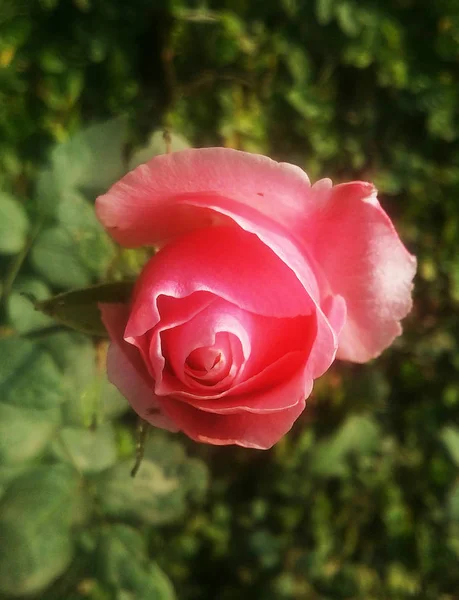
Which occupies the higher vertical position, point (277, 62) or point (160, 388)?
point (160, 388)

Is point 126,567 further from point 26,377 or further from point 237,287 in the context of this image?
point 237,287

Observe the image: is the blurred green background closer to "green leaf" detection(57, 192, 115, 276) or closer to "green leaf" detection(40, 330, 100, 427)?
"green leaf" detection(40, 330, 100, 427)

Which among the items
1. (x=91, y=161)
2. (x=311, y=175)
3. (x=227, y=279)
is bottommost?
(x=311, y=175)

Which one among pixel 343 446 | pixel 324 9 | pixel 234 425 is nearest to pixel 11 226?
pixel 234 425

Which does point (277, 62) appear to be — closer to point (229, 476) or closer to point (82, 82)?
point (82, 82)

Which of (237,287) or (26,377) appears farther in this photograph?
(26,377)

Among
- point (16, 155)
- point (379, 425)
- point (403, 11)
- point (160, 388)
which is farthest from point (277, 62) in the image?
point (160, 388)
